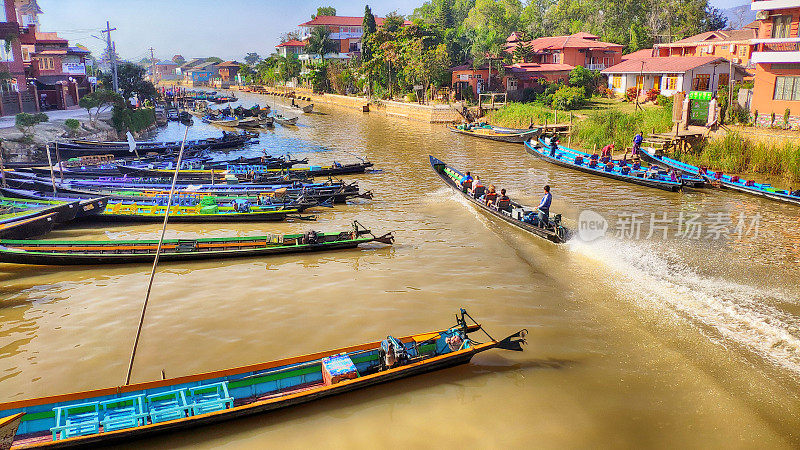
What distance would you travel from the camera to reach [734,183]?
73.0ft

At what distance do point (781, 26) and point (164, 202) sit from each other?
30.3 metres

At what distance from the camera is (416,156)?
1359 inches

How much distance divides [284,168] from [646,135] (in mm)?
21067

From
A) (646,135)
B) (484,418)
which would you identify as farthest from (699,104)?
(484,418)

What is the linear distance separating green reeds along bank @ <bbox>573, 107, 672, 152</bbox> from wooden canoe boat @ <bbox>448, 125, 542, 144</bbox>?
13.5ft

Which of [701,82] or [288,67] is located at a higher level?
[288,67]

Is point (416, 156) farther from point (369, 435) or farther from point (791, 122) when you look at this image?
point (369, 435)

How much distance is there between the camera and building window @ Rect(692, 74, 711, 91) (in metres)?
39.3

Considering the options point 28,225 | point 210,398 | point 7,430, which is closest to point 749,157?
point 210,398

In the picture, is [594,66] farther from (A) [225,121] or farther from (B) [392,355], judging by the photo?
(B) [392,355]

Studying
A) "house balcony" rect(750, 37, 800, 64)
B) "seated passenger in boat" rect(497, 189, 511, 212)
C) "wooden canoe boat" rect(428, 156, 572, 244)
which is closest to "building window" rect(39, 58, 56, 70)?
"wooden canoe boat" rect(428, 156, 572, 244)

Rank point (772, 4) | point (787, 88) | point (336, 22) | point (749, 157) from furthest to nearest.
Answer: point (336, 22) < point (787, 88) < point (772, 4) < point (749, 157)

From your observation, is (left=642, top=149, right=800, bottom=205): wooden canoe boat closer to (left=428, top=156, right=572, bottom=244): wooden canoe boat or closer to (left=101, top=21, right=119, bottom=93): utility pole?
(left=428, top=156, right=572, bottom=244): wooden canoe boat

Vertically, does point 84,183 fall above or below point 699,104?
below
